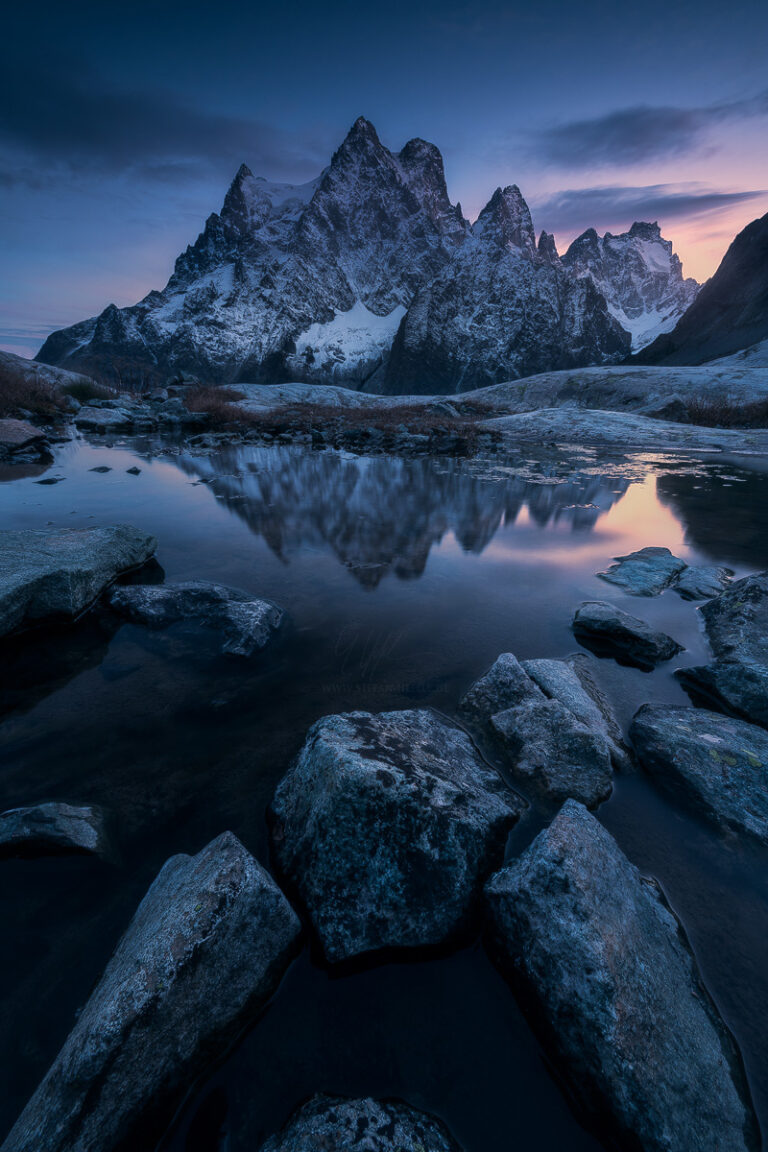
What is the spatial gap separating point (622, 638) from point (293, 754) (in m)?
4.39

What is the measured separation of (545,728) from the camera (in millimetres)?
4004

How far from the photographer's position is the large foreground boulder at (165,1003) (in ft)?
5.84

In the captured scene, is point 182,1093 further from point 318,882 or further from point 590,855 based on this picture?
point 590,855

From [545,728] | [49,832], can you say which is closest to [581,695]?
[545,728]

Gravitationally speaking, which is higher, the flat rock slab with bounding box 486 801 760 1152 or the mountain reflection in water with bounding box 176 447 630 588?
the mountain reflection in water with bounding box 176 447 630 588

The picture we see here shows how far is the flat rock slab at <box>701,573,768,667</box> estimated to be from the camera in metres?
5.38

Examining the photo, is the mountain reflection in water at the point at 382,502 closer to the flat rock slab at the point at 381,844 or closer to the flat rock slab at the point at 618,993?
the flat rock slab at the point at 381,844

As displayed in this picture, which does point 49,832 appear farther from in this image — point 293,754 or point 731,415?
point 731,415

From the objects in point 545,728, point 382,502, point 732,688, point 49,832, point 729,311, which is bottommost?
point 49,832

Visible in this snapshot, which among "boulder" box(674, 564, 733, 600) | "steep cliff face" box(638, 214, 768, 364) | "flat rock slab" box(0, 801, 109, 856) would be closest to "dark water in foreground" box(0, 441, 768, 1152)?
"flat rock slab" box(0, 801, 109, 856)

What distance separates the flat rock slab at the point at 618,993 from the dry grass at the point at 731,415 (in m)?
49.2

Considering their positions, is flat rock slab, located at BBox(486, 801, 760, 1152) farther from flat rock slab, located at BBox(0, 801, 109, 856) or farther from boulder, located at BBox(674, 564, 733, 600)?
boulder, located at BBox(674, 564, 733, 600)

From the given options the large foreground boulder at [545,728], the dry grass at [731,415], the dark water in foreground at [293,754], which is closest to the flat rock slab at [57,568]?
the dark water in foreground at [293,754]

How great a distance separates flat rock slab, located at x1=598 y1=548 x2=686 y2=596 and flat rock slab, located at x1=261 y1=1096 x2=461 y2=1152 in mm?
7055
